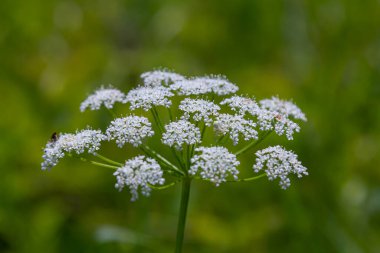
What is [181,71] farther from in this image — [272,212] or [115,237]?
[115,237]

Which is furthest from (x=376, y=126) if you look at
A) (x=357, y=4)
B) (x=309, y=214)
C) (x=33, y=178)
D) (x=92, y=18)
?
(x=92, y=18)

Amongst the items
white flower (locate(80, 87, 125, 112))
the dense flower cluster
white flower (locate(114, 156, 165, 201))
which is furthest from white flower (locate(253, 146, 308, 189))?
white flower (locate(80, 87, 125, 112))

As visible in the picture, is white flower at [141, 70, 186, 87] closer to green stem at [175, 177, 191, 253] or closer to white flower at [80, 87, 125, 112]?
white flower at [80, 87, 125, 112]

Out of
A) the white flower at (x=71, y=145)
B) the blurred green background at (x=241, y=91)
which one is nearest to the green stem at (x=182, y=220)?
the white flower at (x=71, y=145)

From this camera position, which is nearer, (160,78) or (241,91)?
(160,78)

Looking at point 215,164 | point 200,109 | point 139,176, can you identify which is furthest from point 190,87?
point 139,176

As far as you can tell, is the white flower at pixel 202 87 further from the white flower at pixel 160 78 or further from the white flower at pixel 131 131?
the white flower at pixel 131 131

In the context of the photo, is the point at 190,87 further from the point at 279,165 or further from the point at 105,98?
the point at 279,165
